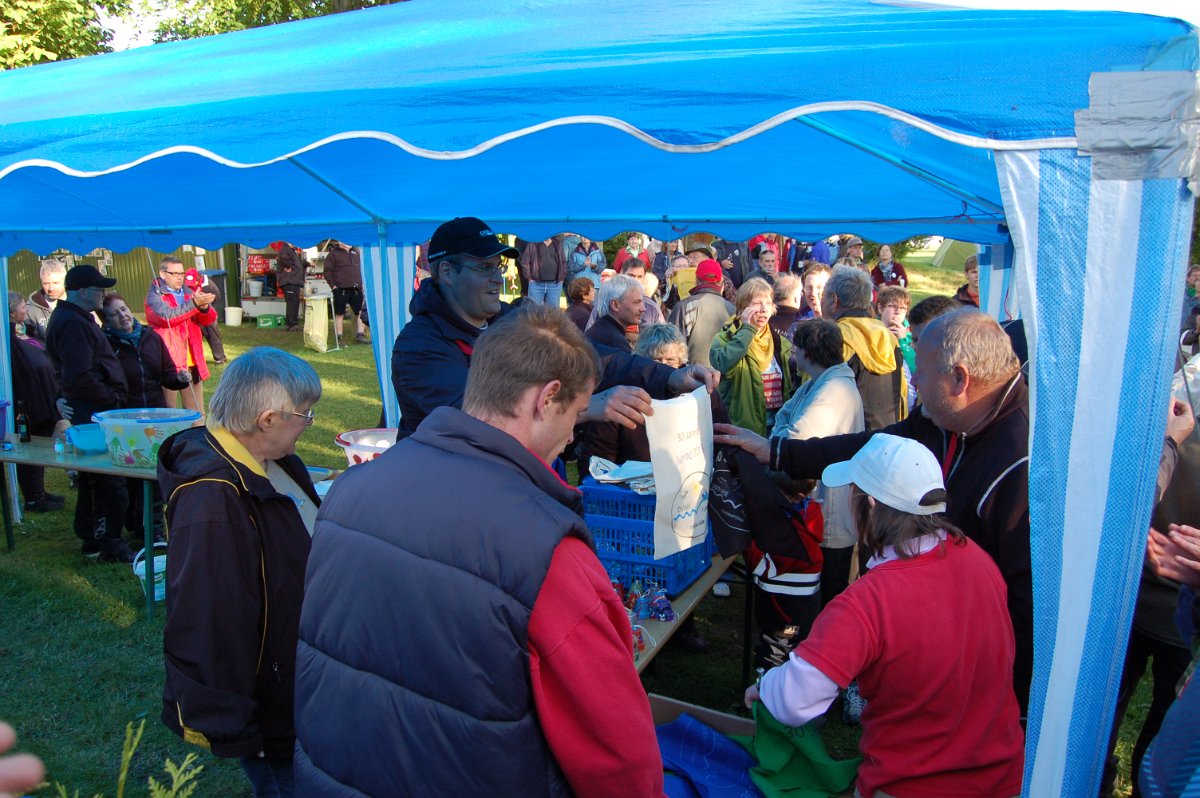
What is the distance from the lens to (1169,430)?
2668 mm

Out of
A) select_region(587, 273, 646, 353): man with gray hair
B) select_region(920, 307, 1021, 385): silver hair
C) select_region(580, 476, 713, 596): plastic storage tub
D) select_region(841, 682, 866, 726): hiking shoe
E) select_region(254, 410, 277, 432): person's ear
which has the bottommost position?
select_region(841, 682, 866, 726): hiking shoe

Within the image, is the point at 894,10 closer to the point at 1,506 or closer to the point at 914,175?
the point at 914,175

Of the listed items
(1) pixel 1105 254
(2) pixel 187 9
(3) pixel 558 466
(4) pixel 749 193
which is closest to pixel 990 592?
(1) pixel 1105 254

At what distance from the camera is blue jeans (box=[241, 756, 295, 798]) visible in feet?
7.63

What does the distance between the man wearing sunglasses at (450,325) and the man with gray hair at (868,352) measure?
252 cm

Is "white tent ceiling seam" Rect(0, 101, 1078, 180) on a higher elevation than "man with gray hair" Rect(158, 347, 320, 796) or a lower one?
higher

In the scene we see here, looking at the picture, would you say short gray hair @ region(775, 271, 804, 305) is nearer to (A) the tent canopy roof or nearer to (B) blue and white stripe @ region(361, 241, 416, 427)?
(A) the tent canopy roof

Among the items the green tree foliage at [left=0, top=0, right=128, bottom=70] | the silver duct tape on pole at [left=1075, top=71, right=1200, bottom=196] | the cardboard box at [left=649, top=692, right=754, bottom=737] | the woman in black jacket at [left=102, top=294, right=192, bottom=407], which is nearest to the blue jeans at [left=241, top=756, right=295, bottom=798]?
the cardboard box at [left=649, top=692, right=754, bottom=737]

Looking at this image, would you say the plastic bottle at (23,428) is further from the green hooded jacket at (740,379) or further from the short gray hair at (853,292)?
the short gray hair at (853,292)

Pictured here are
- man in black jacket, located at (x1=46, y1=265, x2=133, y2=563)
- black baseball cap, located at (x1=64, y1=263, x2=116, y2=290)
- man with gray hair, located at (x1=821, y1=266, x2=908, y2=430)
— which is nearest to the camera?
man with gray hair, located at (x1=821, y1=266, x2=908, y2=430)

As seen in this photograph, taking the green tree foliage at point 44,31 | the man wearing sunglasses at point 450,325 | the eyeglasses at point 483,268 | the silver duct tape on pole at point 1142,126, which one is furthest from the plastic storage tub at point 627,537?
the green tree foliage at point 44,31

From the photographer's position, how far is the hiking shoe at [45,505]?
706 centimetres

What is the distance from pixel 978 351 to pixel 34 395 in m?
7.19

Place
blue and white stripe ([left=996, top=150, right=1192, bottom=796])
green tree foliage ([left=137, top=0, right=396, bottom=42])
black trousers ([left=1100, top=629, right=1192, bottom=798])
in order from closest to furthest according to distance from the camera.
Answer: blue and white stripe ([left=996, top=150, right=1192, bottom=796]) < black trousers ([left=1100, top=629, right=1192, bottom=798]) < green tree foliage ([left=137, top=0, right=396, bottom=42])
